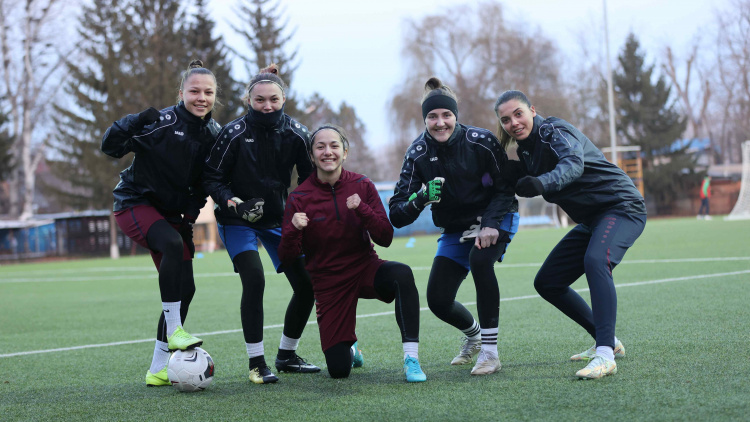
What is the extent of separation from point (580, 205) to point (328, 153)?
1.65m

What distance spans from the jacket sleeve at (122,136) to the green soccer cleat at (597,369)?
3140mm

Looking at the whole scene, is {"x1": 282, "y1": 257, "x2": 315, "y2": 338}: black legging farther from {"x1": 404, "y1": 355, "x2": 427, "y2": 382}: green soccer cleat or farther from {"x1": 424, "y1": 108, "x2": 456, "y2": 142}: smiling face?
{"x1": 424, "y1": 108, "x2": 456, "y2": 142}: smiling face

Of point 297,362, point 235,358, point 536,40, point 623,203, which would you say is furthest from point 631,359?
point 536,40

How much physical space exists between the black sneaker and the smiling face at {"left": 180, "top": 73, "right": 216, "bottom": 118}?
179 cm

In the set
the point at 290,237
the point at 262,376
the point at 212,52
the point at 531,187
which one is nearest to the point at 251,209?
the point at 290,237

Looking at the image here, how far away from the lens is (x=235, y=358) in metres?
5.72

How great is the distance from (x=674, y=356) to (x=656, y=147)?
47.8 meters

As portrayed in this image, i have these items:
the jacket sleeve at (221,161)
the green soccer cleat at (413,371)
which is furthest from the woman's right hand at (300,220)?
the green soccer cleat at (413,371)

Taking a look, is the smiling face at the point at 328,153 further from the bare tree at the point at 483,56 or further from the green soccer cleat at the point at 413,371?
the bare tree at the point at 483,56

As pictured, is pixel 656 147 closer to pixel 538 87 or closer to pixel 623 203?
pixel 538 87

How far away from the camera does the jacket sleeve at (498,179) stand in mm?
4832

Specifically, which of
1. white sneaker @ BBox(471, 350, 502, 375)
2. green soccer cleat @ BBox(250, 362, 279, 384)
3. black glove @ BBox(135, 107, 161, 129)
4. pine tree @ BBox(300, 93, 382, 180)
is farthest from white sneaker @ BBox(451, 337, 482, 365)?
pine tree @ BBox(300, 93, 382, 180)

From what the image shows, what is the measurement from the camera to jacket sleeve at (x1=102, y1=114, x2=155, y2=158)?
15.8ft

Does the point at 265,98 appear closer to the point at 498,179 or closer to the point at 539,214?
the point at 498,179
